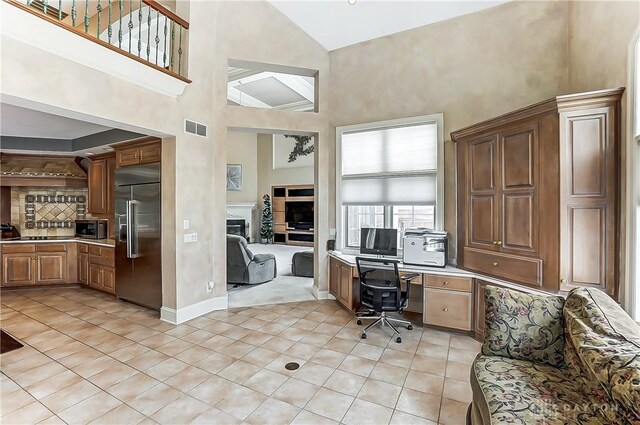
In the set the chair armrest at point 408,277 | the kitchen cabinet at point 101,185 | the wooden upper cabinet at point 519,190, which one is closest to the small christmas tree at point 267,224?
the kitchen cabinet at point 101,185

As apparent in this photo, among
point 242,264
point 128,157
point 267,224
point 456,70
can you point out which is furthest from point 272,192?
point 456,70

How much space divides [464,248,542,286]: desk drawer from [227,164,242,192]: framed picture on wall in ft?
33.3

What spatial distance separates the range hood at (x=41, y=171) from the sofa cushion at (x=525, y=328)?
7074 millimetres

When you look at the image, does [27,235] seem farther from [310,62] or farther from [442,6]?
[442,6]

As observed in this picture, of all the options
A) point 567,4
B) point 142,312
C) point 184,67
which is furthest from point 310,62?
point 142,312

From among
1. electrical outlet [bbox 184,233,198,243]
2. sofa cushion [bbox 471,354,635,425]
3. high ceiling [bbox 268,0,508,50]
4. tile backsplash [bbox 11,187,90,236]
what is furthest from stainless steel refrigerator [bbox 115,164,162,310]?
sofa cushion [bbox 471,354,635,425]

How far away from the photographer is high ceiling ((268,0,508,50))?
3.93m

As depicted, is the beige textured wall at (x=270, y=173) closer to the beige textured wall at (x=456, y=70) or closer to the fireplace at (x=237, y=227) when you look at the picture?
the fireplace at (x=237, y=227)

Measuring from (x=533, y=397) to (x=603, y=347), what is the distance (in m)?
0.43

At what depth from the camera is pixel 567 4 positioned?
11.2 feet

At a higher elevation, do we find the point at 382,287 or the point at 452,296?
the point at 382,287

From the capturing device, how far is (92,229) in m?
5.46

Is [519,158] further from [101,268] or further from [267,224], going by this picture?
[267,224]

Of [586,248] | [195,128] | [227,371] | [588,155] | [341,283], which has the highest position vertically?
[195,128]
